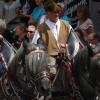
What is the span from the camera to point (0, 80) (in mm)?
9812

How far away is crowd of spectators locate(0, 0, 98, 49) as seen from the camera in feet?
36.3

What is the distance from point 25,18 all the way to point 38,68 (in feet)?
14.6

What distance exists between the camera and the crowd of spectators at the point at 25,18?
11055 mm

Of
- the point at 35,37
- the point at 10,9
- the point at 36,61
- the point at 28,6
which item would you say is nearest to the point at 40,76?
the point at 36,61

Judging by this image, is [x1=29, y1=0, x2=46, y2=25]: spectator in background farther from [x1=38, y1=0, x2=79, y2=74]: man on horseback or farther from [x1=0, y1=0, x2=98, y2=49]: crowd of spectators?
[x1=38, y1=0, x2=79, y2=74]: man on horseback

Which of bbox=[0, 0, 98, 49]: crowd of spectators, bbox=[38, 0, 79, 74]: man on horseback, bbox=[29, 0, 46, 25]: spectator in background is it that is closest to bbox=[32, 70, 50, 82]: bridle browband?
bbox=[38, 0, 79, 74]: man on horseback

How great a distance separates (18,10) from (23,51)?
439 centimetres

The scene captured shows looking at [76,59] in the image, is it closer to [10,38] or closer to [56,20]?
[56,20]

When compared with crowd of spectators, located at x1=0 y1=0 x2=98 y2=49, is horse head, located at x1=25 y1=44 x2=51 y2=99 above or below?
above

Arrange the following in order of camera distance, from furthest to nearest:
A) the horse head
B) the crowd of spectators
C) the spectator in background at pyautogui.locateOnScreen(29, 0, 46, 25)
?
the spectator in background at pyautogui.locateOnScreen(29, 0, 46, 25), the crowd of spectators, the horse head

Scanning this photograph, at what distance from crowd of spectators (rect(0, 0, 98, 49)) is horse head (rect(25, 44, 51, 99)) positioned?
37.1 inches

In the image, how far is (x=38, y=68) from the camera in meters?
8.70

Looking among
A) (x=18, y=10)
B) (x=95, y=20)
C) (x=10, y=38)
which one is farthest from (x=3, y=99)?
(x=95, y=20)

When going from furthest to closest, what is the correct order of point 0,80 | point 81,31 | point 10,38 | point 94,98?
point 10,38 → point 81,31 → point 0,80 → point 94,98
